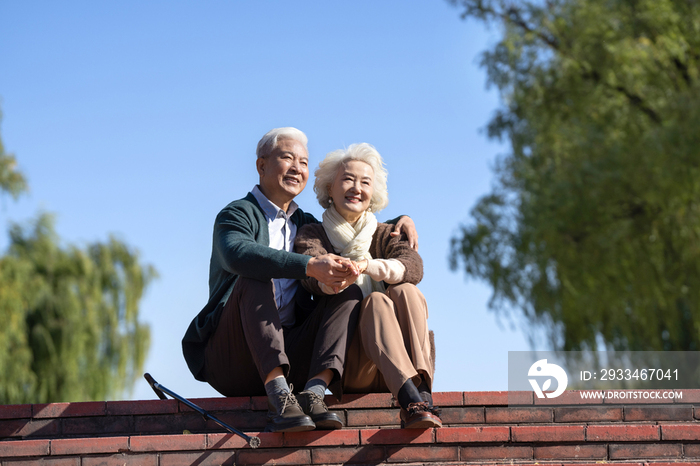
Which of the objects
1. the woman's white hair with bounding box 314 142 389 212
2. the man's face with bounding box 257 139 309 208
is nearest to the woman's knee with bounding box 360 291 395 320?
the woman's white hair with bounding box 314 142 389 212

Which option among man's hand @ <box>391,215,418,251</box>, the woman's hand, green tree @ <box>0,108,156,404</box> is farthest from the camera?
green tree @ <box>0,108,156,404</box>

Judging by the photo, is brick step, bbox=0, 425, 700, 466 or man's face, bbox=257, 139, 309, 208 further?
man's face, bbox=257, 139, 309, 208

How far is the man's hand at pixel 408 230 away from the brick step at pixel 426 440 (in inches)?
28.1

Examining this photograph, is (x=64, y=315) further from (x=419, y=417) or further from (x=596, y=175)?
(x=419, y=417)

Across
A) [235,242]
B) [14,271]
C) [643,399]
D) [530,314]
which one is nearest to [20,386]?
[14,271]

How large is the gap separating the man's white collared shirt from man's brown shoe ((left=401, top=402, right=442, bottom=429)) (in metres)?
0.81

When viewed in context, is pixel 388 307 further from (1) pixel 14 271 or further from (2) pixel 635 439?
(1) pixel 14 271

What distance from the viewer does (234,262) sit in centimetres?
301

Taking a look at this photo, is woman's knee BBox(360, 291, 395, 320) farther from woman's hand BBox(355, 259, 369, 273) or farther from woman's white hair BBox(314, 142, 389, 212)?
woman's white hair BBox(314, 142, 389, 212)

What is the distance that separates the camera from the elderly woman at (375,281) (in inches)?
113

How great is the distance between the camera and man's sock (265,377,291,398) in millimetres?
2826

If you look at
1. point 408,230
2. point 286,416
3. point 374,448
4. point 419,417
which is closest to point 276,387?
point 286,416

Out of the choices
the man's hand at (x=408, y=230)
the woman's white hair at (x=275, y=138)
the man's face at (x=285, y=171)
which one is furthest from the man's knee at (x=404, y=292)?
the woman's white hair at (x=275, y=138)

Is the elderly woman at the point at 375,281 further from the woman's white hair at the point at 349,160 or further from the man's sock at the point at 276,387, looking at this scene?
the man's sock at the point at 276,387
